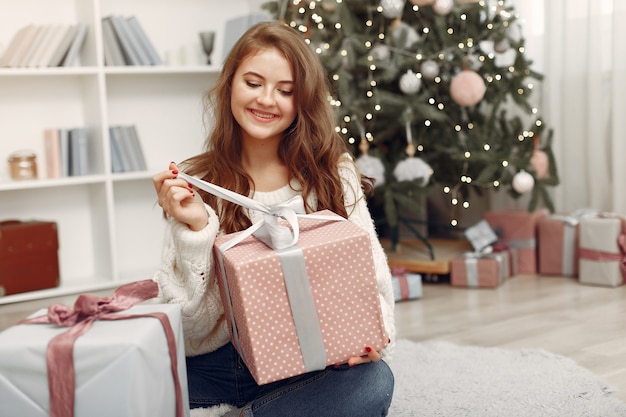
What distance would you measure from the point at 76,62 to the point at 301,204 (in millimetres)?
2280

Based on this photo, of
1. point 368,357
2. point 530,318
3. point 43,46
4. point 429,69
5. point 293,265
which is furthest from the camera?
point 43,46

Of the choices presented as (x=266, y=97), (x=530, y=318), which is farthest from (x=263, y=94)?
(x=530, y=318)

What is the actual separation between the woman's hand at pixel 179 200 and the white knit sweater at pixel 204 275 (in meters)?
0.02

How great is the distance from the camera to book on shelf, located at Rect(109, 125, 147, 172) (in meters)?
3.31

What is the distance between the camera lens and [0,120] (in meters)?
3.23

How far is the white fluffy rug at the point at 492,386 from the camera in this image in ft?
5.64

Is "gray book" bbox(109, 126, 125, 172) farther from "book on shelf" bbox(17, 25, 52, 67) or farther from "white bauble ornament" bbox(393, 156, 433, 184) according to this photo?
"white bauble ornament" bbox(393, 156, 433, 184)

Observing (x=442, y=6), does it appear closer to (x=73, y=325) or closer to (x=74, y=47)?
(x=74, y=47)

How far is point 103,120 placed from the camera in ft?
10.5

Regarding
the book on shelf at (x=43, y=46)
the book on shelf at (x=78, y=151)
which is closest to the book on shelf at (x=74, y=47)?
the book on shelf at (x=43, y=46)

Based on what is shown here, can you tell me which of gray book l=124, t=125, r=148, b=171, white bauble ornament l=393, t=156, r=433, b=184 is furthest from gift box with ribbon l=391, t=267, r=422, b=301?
gray book l=124, t=125, r=148, b=171

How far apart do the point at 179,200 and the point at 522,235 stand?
6.76 feet

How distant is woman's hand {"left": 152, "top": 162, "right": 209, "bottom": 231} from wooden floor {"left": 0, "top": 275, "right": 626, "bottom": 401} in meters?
1.07

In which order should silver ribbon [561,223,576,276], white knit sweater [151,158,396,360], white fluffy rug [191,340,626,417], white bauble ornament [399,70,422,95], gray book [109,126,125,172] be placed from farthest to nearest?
gray book [109,126,125,172] < silver ribbon [561,223,576,276] < white bauble ornament [399,70,422,95] < white fluffy rug [191,340,626,417] < white knit sweater [151,158,396,360]
